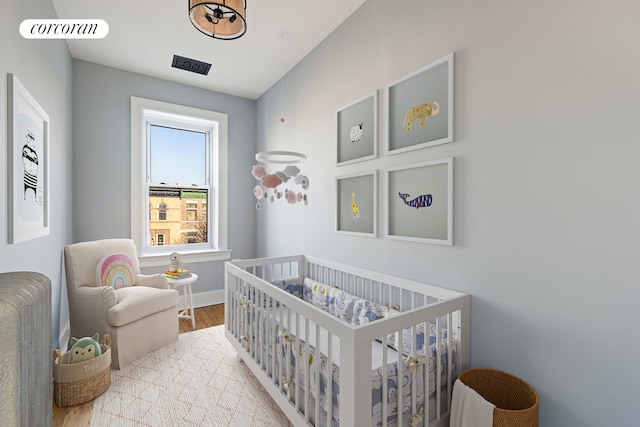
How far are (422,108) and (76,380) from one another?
2585 millimetres

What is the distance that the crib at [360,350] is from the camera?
111cm

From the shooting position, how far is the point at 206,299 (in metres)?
3.60

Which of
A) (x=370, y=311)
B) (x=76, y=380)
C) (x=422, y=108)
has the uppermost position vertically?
(x=422, y=108)

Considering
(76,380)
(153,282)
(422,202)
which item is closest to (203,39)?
(153,282)

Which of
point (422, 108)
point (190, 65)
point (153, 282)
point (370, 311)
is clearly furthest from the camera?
point (190, 65)

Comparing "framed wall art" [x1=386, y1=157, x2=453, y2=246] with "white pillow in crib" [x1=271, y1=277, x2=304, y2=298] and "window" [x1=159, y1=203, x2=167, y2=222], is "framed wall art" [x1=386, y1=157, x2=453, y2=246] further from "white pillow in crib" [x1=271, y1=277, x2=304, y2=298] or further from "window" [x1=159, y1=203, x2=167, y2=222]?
"window" [x1=159, y1=203, x2=167, y2=222]

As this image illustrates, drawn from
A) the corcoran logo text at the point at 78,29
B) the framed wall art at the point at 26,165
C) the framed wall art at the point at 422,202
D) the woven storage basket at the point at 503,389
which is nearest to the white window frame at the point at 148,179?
the framed wall art at the point at 26,165

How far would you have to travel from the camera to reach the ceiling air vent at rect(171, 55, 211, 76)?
9.53ft

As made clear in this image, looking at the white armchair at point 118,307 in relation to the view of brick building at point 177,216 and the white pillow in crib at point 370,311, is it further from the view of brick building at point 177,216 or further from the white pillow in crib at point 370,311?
the white pillow in crib at point 370,311

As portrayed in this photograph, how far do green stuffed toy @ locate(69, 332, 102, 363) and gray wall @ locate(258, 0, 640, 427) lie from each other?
2009mm

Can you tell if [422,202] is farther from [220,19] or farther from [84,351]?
[84,351]

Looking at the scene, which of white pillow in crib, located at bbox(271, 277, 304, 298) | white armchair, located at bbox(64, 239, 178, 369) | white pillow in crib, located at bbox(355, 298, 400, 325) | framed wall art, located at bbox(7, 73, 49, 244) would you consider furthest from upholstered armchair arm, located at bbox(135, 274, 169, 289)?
white pillow in crib, located at bbox(355, 298, 400, 325)

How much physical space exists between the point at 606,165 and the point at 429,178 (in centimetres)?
74

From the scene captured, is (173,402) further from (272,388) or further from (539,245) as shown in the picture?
(539,245)
